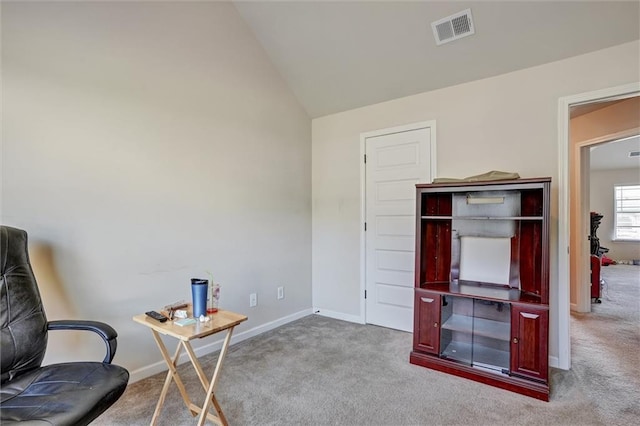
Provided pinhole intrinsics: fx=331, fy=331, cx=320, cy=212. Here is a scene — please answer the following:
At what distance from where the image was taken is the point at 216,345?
2922mm

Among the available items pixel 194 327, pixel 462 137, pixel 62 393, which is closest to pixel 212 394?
pixel 194 327

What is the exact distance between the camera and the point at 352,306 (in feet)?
12.4

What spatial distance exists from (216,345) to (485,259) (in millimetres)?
2422

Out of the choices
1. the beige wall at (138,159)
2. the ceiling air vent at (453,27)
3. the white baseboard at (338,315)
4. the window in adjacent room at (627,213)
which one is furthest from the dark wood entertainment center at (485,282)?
the window in adjacent room at (627,213)

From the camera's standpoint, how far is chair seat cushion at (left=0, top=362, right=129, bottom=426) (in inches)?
50.1

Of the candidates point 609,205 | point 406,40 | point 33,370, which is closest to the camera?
point 33,370

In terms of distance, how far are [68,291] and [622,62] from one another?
4074 mm

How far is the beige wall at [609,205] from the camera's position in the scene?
8.23 meters

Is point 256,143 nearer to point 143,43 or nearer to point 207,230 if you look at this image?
point 207,230

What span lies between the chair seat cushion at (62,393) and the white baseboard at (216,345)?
2.90ft

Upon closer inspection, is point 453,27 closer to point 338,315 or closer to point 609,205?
point 338,315

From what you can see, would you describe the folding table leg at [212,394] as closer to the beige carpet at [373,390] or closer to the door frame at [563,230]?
the beige carpet at [373,390]

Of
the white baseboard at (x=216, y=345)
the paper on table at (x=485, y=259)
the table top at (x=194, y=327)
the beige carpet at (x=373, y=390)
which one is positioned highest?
the paper on table at (x=485, y=259)

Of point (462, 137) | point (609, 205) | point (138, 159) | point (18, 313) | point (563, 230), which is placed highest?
point (462, 137)
